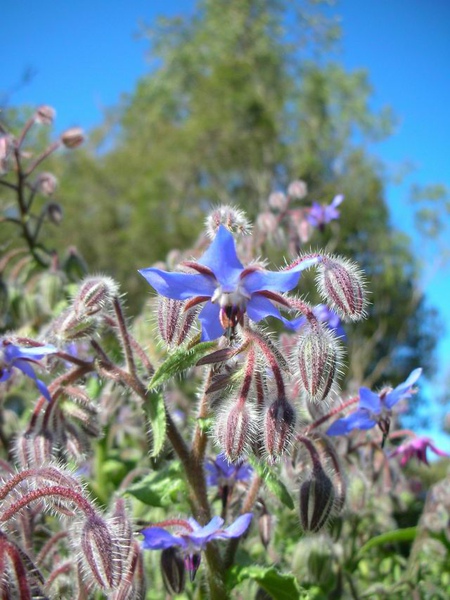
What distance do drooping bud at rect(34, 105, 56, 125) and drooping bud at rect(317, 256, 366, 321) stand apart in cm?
147

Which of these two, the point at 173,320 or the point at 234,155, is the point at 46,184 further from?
the point at 234,155

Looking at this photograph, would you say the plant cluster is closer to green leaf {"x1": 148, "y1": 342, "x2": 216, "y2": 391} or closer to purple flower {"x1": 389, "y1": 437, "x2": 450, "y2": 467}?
green leaf {"x1": 148, "y1": 342, "x2": 216, "y2": 391}

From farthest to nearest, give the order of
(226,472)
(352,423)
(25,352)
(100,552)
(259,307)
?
(226,472) < (352,423) < (25,352) < (259,307) < (100,552)

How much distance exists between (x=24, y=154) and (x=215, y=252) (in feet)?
4.34

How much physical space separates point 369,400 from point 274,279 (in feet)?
1.21

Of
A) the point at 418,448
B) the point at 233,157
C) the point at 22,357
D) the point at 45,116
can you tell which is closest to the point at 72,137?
the point at 45,116

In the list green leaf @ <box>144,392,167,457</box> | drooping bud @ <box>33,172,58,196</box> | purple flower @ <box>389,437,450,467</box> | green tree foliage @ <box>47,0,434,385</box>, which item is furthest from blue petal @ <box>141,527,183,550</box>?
green tree foliage @ <box>47,0,434,385</box>

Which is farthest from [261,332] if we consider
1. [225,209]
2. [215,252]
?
[225,209]

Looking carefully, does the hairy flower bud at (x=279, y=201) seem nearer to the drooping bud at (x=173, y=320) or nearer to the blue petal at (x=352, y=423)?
the blue petal at (x=352, y=423)

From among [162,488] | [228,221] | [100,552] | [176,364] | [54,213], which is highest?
[54,213]

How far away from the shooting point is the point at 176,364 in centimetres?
89

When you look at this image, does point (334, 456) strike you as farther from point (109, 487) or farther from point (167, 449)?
point (109, 487)

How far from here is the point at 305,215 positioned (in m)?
2.19

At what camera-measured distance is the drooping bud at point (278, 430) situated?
87 centimetres
